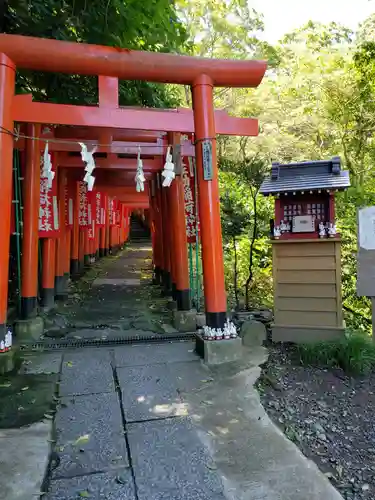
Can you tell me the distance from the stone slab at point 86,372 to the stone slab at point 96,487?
1.53m

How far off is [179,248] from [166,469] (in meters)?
4.81

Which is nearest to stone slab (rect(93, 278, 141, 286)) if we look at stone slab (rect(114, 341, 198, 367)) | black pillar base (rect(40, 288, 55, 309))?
black pillar base (rect(40, 288, 55, 309))

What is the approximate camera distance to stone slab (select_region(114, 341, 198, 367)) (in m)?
5.37

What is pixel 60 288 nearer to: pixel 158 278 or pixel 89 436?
pixel 158 278

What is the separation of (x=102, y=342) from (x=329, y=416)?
3.51m

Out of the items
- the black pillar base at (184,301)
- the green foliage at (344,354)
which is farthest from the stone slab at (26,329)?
the green foliage at (344,354)

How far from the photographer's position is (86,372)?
4957mm

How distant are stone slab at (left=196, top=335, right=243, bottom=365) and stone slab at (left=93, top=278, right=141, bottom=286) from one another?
23.7 ft

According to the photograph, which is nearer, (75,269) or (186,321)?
(186,321)

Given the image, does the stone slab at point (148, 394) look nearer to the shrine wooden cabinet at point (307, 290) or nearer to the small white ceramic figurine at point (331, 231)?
the shrine wooden cabinet at point (307, 290)

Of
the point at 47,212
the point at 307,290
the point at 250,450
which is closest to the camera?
the point at 250,450

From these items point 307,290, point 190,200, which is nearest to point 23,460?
point 307,290

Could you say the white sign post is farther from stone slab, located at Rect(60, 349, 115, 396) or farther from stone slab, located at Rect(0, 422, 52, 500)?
stone slab, located at Rect(0, 422, 52, 500)

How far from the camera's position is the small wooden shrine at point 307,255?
6363 mm
